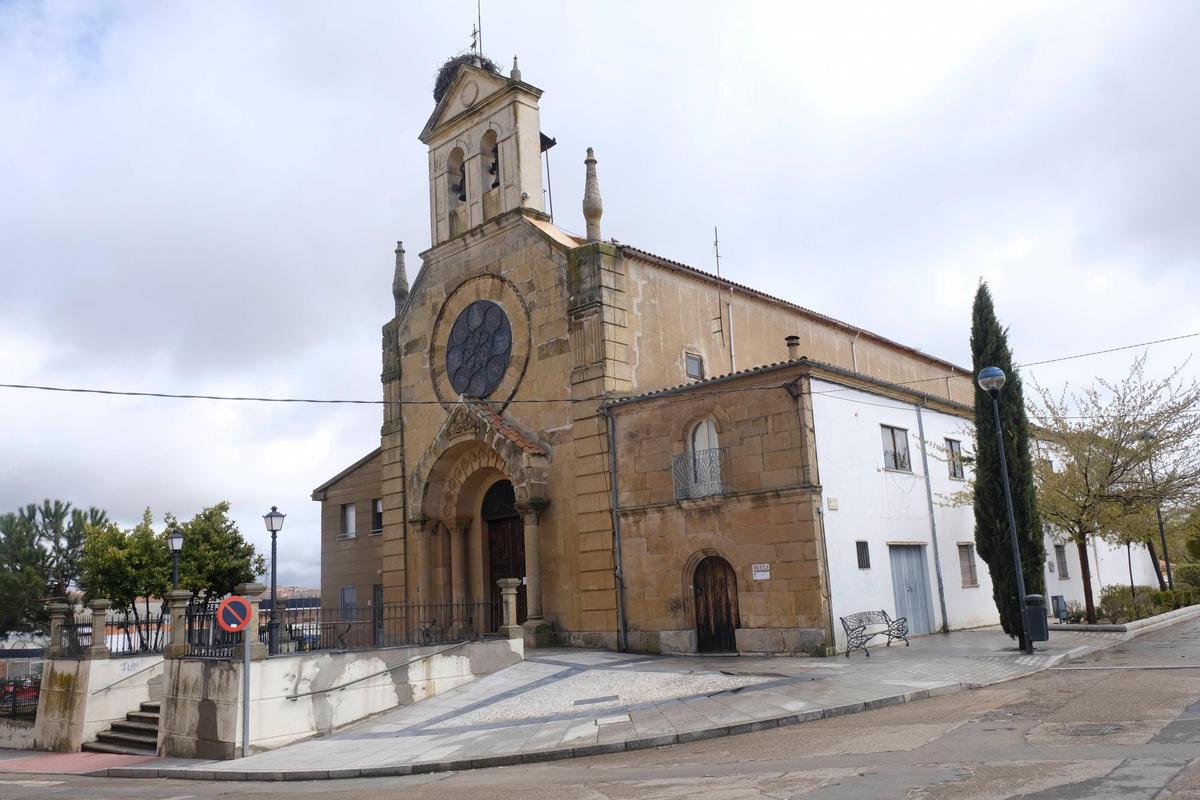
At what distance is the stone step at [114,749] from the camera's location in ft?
56.1

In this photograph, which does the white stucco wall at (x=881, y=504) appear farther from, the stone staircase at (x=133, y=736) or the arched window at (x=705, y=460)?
the stone staircase at (x=133, y=736)

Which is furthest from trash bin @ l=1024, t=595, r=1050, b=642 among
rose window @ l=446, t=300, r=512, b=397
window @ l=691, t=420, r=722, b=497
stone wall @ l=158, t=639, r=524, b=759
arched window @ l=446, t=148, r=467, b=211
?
arched window @ l=446, t=148, r=467, b=211

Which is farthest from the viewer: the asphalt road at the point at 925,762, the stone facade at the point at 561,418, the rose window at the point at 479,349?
the rose window at the point at 479,349

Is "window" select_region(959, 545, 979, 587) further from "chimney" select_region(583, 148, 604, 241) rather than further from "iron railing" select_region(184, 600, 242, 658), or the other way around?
"iron railing" select_region(184, 600, 242, 658)

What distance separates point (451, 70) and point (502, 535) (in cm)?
1405

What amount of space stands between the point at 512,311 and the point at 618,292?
11.4ft

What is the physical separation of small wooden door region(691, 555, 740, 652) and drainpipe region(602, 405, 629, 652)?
1883mm

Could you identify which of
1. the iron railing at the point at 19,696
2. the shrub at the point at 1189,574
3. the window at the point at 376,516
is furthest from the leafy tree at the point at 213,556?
the shrub at the point at 1189,574

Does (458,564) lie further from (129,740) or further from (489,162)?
(489,162)

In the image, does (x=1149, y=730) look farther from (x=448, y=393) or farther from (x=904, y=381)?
(x=904, y=381)

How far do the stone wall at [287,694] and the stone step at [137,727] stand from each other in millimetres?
1466

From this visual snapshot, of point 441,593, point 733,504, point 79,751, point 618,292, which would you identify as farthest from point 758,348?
point 79,751

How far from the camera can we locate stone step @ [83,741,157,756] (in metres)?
17.1

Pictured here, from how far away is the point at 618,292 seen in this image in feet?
75.3
